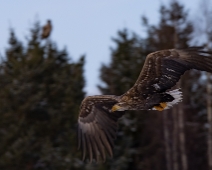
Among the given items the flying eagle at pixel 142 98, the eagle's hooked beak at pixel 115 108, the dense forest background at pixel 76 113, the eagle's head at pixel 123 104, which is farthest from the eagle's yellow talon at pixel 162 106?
the dense forest background at pixel 76 113

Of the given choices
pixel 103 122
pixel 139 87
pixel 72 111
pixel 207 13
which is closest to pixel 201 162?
pixel 72 111

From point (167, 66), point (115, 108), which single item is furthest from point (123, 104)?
point (167, 66)

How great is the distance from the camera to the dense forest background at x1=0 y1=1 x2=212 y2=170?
2111 cm

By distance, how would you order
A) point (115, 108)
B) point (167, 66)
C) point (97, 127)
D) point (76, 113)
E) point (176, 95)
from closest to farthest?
point (167, 66)
point (176, 95)
point (115, 108)
point (97, 127)
point (76, 113)

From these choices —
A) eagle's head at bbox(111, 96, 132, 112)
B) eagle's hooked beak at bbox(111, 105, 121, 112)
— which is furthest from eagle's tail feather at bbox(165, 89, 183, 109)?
eagle's hooked beak at bbox(111, 105, 121, 112)

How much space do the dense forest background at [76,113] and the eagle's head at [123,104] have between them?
9.11 m

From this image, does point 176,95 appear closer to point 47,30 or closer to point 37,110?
point 37,110

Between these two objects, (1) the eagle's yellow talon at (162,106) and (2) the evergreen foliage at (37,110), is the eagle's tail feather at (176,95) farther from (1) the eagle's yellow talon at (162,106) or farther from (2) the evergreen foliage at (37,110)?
(2) the evergreen foliage at (37,110)

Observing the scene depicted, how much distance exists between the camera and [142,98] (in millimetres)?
10328

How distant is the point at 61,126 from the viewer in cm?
2238

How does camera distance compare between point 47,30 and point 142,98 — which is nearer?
point 142,98

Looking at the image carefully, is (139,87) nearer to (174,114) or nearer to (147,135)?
(174,114)

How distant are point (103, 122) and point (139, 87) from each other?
1.81 metres

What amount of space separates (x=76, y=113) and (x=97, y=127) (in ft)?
33.1
